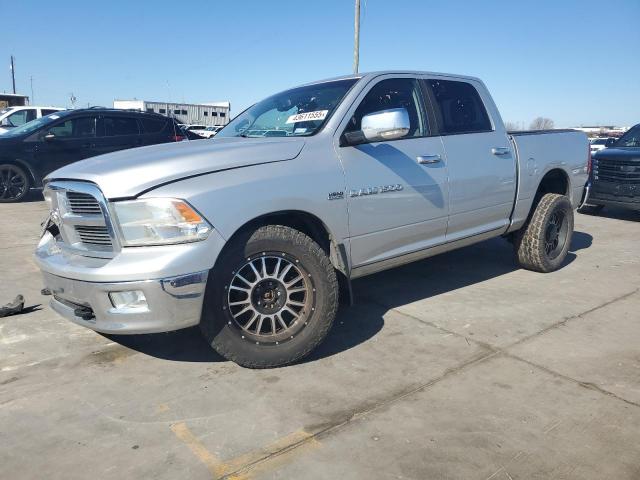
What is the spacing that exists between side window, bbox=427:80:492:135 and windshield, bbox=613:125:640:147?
244 inches

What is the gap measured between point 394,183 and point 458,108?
1.30 meters

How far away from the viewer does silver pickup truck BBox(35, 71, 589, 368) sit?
274 cm

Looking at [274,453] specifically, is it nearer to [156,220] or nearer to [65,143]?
[156,220]

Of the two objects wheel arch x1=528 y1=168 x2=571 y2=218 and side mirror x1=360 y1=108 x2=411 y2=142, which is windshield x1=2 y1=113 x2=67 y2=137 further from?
wheel arch x1=528 y1=168 x2=571 y2=218

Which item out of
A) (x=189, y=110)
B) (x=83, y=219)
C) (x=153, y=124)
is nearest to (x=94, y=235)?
(x=83, y=219)

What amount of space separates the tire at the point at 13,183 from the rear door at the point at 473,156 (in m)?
8.69

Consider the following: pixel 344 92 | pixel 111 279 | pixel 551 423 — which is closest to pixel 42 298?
pixel 111 279

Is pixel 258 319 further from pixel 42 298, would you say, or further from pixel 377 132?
pixel 42 298

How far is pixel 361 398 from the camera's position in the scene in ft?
9.29

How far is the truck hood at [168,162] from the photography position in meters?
2.75

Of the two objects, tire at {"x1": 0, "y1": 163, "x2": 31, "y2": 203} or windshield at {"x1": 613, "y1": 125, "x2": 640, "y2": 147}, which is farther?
tire at {"x1": 0, "y1": 163, "x2": 31, "y2": 203}

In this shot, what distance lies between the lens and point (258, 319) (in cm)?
308

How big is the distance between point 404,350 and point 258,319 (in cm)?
105

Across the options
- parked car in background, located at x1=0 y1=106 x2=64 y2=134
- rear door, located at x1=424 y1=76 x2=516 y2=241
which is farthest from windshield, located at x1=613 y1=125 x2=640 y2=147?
parked car in background, located at x1=0 y1=106 x2=64 y2=134
